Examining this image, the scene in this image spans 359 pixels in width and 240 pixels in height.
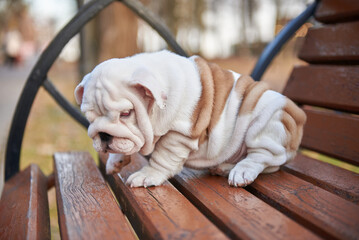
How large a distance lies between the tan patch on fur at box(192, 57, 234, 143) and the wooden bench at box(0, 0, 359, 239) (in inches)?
8.9

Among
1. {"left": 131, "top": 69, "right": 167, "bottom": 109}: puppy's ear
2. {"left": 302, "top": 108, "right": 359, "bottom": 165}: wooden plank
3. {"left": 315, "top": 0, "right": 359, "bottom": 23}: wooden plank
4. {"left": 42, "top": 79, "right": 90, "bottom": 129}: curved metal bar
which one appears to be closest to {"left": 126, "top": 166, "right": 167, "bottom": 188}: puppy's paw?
{"left": 131, "top": 69, "right": 167, "bottom": 109}: puppy's ear

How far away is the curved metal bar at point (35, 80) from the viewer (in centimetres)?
193

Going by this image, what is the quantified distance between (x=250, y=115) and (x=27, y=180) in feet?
3.74

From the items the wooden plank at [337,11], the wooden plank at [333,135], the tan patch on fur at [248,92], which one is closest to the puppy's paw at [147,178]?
→ the tan patch on fur at [248,92]

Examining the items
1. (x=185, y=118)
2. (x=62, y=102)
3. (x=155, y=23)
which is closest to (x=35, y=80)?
(x=62, y=102)

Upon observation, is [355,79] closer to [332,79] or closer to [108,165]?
[332,79]

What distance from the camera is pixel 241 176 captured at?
141cm

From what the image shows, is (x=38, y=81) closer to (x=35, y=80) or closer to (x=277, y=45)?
(x=35, y=80)

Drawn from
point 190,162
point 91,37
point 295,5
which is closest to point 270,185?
point 190,162

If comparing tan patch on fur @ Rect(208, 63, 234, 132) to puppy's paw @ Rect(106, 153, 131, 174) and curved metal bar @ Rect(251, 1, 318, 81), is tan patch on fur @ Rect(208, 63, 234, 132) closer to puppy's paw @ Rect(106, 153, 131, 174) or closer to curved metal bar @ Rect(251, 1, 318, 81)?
puppy's paw @ Rect(106, 153, 131, 174)

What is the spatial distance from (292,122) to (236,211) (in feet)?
1.88

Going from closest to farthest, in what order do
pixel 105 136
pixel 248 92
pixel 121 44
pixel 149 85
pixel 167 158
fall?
pixel 149 85, pixel 105 136, pixel 167 158, pixel 248 92, pixel 121 44

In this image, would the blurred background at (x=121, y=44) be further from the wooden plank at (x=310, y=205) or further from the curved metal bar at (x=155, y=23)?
the wooden plank at (x=310, y=205)

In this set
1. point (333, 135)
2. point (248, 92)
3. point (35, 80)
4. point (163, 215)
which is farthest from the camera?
point (35, 80)
